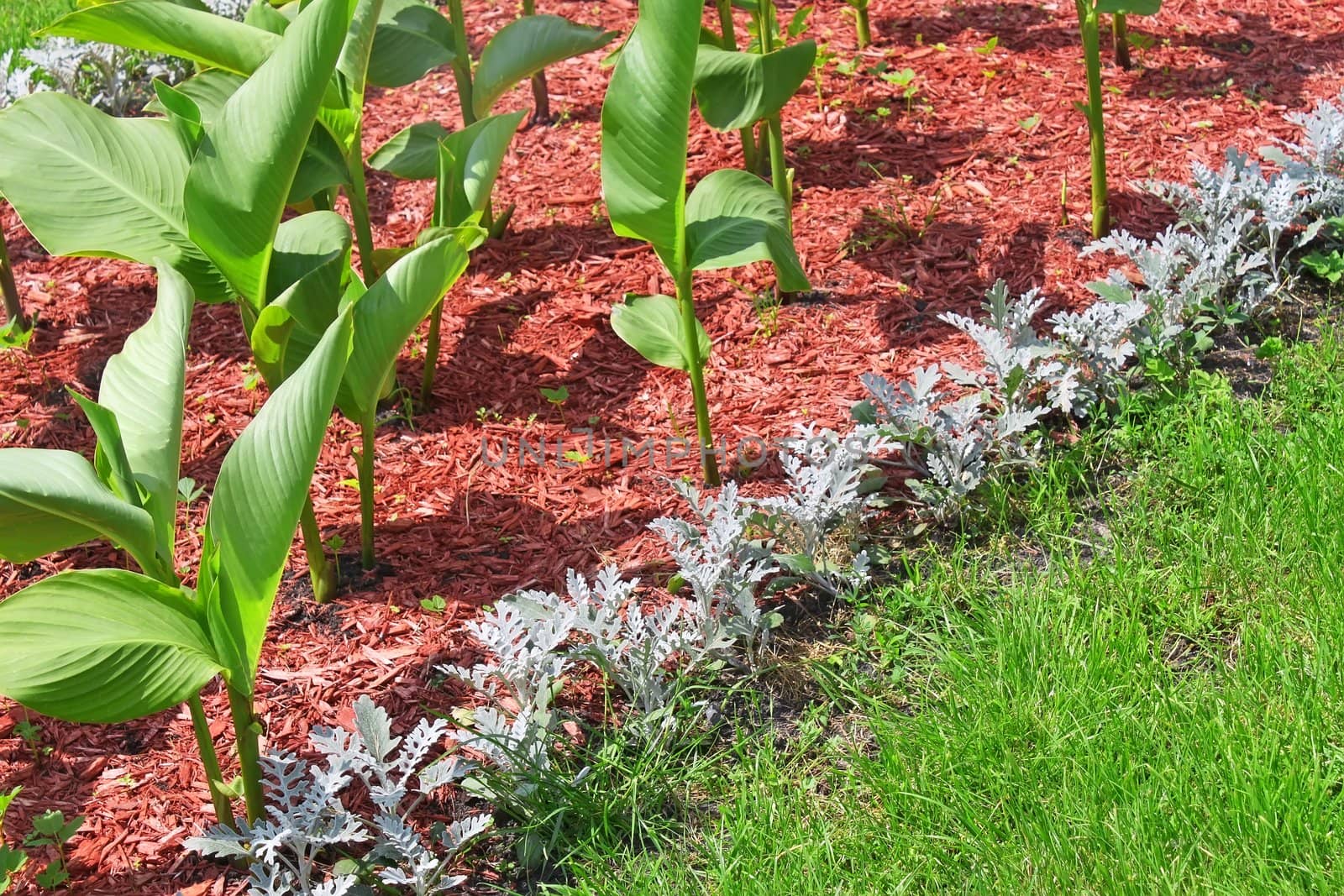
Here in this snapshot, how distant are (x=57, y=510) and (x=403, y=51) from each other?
2145mm

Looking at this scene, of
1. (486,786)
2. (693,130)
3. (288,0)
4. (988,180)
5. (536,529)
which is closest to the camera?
(486,786)

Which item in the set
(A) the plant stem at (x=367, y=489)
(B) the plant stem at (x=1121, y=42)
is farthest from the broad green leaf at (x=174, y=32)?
(B) the plant stem at (x=1121, y=42)

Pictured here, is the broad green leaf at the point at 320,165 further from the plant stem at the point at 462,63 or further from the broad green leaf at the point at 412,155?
the plant stem at the point at 462,63

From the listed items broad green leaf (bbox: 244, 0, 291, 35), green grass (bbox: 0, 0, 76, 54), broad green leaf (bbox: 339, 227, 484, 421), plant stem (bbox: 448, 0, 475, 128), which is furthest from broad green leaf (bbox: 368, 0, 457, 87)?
green grass (bbox: 0, 0, 76, 54)

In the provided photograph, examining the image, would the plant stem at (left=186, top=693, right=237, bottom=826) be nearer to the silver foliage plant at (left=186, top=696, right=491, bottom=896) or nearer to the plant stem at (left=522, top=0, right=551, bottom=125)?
the silver foliage plant at (left=186, top=696, right=491, bottom=896)

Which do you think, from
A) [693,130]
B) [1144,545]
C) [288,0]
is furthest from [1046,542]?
[288,0]

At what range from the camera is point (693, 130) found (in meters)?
4.54

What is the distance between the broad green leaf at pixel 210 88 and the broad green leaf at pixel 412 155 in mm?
514

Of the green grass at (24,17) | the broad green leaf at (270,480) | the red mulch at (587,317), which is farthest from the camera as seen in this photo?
the green grass at (24,17)

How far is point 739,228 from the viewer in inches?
120

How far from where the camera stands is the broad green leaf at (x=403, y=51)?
12.3 ft

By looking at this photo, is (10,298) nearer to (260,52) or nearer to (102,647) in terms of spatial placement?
(260,52)

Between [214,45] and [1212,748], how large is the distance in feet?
8.69

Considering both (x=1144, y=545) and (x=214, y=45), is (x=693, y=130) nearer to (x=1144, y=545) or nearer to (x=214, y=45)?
(x=214, y=45)
